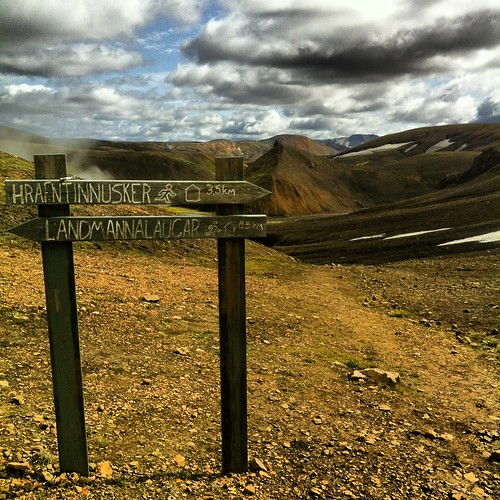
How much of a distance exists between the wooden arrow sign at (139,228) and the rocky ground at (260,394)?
8.34 feet

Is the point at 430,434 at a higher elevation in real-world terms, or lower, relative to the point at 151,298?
lower

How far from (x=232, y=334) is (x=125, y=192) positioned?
1.95 metres

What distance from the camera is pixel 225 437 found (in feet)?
17.8

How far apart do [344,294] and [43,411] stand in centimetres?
1308

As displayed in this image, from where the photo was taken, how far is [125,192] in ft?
15.4

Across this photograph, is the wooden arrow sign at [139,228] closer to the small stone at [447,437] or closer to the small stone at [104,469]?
the small stone at [104,469]

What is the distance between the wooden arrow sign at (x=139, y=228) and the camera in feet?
15.0

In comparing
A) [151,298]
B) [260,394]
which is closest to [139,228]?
[260,394]

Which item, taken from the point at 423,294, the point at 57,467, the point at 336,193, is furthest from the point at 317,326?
the point at 336,193

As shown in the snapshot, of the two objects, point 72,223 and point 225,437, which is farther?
point 225,437

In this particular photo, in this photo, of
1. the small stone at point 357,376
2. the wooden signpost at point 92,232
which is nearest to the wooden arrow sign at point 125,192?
the wooden signpost at point 92,232

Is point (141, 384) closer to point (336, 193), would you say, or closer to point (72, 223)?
point (72, 223)

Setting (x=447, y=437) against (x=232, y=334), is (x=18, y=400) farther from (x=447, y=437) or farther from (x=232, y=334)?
(x=447, y=437)

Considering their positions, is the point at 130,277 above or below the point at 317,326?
above
